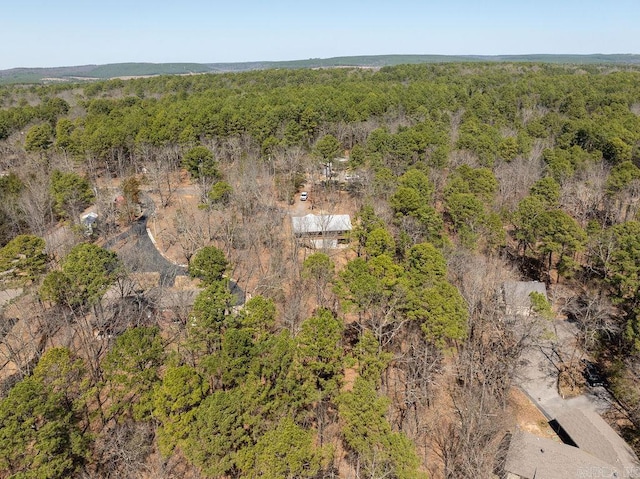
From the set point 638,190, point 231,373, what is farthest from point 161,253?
point 638,190

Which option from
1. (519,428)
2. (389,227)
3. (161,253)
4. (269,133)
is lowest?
(519,428)

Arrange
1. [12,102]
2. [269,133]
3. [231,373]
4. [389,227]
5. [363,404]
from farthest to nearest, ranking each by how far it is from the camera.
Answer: [12,102] < [269,133] < [389,227] < [231,373] < [363,404]

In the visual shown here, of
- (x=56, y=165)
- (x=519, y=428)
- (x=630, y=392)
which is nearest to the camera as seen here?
(x=519, y=428)

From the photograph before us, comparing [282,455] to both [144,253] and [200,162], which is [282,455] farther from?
[200,162]

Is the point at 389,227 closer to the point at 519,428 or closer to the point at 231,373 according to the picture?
the point at 519,428

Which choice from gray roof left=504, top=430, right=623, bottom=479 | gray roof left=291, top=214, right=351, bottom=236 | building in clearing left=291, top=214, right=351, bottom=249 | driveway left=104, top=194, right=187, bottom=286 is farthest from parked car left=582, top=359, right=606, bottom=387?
driveway left=104, top=194, right=187, bottom=286

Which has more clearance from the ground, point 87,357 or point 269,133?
point 269,133

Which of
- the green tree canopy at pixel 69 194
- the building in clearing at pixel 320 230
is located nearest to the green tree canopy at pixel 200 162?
the green tree canopy at pixel 69 194

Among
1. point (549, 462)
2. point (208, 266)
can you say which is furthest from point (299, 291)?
point (549, 462)
